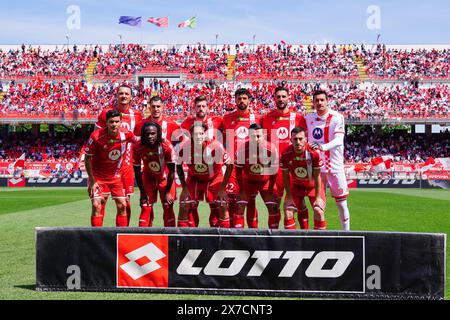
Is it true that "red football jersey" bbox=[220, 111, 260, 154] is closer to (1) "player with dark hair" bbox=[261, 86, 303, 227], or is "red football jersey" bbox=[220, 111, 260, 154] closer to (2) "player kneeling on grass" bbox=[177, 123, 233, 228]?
(1) "player with dark hair" bbox=[261, 86, 303, 227]

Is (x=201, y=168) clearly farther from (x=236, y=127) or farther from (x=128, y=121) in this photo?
(x=128, y=121)

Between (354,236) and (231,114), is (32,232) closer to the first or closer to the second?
(231,114)

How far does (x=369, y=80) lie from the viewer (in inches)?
1860

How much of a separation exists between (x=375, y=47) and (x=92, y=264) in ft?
160

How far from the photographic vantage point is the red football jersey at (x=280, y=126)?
347 inches

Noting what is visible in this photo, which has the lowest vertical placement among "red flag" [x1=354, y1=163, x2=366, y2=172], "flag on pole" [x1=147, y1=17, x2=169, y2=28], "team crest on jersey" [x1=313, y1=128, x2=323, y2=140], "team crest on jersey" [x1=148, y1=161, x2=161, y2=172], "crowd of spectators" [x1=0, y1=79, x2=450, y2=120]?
"red flag" [x1=354, y1=163, x2=366, y2=172]

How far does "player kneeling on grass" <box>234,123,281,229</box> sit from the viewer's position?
27.7ft

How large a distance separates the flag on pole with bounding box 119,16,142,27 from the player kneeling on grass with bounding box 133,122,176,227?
45588 mm

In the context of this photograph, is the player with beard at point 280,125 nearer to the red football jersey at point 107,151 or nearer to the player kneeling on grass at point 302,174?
the player kneeling on grass at point 302,174

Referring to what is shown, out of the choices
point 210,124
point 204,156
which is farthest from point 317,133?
point 204,156

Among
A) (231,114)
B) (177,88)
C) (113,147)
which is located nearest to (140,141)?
(113,147)

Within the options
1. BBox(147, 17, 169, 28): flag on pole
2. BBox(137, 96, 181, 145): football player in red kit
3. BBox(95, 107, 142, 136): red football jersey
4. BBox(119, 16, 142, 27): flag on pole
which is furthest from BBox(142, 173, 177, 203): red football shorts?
BBox(119, 16, 142, 27): flag on pole

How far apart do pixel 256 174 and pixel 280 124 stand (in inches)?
37.2

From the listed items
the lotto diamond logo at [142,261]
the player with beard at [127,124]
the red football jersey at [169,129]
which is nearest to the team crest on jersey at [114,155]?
the player with beard at [127,124]
